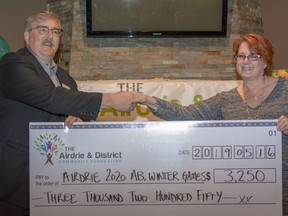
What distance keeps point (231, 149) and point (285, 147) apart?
0.34 m

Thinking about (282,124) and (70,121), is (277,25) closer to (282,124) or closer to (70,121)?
(282,124)

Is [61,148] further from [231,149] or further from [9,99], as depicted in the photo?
[231,149]

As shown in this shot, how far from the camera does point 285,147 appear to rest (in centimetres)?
217

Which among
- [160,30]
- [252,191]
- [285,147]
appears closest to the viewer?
[252,191]

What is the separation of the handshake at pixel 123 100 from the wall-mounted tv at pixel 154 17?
328 centimetres

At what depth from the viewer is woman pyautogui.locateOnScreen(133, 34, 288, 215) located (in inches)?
85.5

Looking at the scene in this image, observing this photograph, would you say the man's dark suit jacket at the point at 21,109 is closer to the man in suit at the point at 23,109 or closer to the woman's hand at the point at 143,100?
the man in suit at the point at 23,109

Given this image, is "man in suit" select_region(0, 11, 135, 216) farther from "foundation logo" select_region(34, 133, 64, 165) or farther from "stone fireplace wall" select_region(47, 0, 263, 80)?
"stone fireplace wall" select_region(47, 0, 263, 80)

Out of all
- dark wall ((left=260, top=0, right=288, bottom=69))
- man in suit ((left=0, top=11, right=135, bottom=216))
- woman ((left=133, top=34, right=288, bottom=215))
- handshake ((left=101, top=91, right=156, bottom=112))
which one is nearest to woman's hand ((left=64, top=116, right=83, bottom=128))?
man in suit ((left=0, top=11, right=135, bottom=216))

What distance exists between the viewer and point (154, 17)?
5492 millimetres

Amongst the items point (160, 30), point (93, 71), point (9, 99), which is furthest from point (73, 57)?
point (9, 99)

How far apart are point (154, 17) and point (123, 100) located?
11.4ft

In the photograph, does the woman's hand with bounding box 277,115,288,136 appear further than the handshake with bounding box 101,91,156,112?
No

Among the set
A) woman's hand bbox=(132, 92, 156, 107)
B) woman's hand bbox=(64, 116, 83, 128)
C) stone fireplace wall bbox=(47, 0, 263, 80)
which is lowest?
woman's hand bbox=(64, 116, 83, 128)
